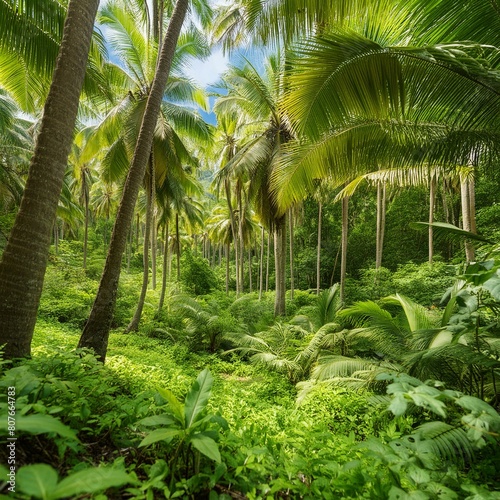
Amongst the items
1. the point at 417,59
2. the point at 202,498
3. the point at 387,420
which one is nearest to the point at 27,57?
the point at 417,59

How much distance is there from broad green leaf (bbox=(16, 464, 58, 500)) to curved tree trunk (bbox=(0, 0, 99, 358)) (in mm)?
2279

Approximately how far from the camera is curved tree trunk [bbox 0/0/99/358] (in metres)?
2.61

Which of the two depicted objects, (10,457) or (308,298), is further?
(308,298)

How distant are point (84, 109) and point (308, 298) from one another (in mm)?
13064

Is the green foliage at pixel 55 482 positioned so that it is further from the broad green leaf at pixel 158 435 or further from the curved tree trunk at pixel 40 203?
the curved tree trunk at pixel 40 203

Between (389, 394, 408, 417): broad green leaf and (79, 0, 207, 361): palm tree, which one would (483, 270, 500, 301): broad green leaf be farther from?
(79, 0, 207, 361): palm tree

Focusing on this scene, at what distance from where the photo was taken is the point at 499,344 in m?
3.18

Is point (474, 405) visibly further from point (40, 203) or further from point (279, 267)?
point (279, 267)

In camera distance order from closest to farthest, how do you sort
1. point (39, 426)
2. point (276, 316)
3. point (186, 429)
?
point (39, 426) < point (186, 429) < point (276, 316)

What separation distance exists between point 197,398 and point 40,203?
2.40 metres

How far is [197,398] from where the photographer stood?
1.61 metres

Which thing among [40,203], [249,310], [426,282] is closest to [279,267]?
[249,310]

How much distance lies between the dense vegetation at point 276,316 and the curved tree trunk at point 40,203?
0.02 meters

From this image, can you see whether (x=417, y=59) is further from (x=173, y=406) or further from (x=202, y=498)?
(x=202, y=498)
